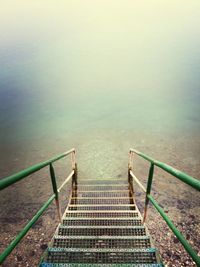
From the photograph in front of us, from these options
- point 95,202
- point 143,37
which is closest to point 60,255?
point 95,202

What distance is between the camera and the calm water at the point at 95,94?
1043 cm

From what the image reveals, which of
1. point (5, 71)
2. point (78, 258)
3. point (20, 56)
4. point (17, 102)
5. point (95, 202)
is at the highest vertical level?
point (20, 56)

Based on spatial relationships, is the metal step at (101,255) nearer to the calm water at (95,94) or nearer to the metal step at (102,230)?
the metal step at (102,230)

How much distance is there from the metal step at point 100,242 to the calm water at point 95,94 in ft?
21.0

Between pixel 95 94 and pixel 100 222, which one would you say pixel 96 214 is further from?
pixel 95 94

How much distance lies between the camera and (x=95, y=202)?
573 centimetres

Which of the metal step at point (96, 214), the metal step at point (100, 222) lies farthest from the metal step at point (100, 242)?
the metal step at point (96, 214)

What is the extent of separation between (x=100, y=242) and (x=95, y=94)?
13.9m

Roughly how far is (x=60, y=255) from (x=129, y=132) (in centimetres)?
865

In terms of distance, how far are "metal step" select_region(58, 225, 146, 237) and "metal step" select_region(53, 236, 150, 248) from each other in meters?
0.22

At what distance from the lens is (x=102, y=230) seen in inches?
130

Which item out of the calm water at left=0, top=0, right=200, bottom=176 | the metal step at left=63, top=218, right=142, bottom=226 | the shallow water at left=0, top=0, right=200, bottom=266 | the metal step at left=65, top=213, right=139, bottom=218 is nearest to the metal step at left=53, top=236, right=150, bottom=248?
the metal step at left=63, top=218, right=142, bottom=226

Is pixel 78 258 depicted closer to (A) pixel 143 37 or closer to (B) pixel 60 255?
(B) pixel 60 255

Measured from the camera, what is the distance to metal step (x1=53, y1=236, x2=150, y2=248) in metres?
2.82
